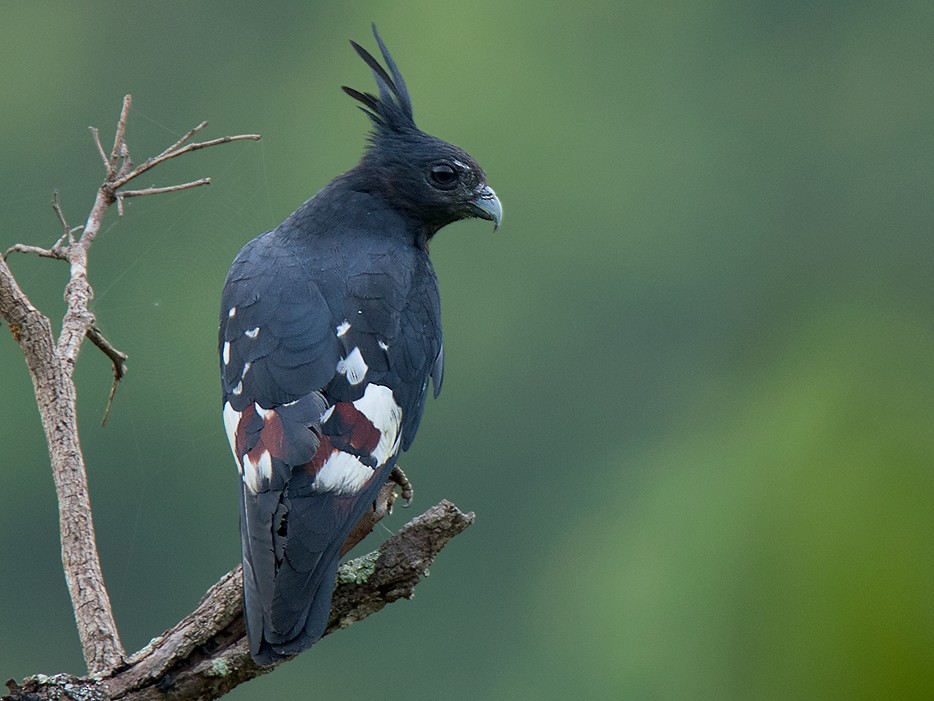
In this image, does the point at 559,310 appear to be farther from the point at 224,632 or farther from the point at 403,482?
the point at 224,632

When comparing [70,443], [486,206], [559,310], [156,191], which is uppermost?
[156,191]

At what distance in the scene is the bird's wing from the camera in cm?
362

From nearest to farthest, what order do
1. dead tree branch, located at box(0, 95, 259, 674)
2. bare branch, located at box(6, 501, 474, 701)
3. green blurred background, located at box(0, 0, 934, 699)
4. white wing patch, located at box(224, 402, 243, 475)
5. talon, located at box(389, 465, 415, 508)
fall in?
bare branch, located at box(6, 501, 474, 701) → dead tree branch, located at box(0, 95, 259, 674) → white wing patch, located at box(224, 402, 243, 475) → talon, located at box(389, 465, 415, 508) → green blurred background, located at box(0, 0, 934, 699)

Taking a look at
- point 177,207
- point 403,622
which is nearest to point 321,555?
point 177,207

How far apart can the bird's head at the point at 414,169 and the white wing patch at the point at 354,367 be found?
3.44ft

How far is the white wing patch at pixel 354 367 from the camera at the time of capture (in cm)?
425

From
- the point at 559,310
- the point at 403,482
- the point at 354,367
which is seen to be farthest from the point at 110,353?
the point at 559,310

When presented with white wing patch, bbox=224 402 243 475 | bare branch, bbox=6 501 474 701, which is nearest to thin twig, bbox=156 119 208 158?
white wing patch, bbox=224 402 243 475

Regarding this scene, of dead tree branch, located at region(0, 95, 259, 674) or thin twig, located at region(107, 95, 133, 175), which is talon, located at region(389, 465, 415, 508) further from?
thin twig, located at region(107, 95, 133, 175)

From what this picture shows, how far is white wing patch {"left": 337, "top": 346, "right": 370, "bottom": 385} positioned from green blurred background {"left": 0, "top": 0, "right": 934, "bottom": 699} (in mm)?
2630

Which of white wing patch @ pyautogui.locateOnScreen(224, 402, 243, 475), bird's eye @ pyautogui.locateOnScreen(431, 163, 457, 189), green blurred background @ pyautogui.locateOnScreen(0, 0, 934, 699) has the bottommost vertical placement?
green blurred background @ pyautogui.locateOnScreen(0, 0, 934, 699)

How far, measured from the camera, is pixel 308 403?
4.09 metres

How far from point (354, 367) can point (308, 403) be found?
0.84 ft

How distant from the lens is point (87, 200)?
2191cm
